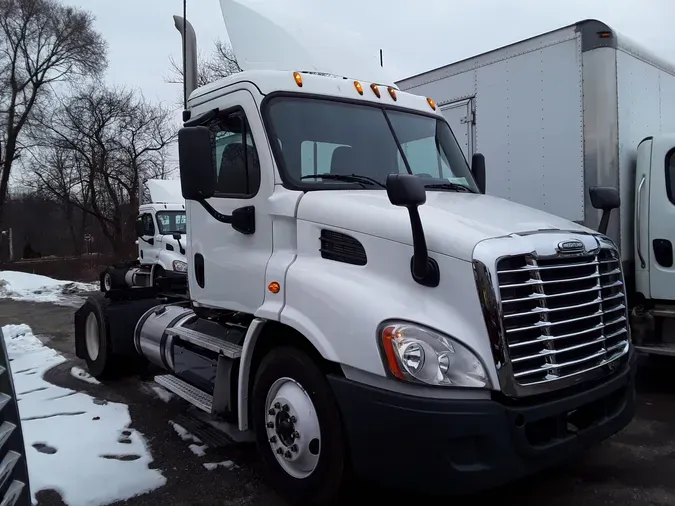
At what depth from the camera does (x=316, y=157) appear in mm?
3998

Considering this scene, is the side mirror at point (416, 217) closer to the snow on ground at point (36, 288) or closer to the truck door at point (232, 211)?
the truck door at point (232, 211)

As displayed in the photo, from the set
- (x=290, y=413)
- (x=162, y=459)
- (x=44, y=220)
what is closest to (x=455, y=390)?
(x=290, y=413)

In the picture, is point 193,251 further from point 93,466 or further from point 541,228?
point 541,228

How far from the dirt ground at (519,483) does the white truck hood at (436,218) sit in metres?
1.46

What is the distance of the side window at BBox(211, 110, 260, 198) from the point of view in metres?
4.08

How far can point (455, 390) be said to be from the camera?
2885 millimetres

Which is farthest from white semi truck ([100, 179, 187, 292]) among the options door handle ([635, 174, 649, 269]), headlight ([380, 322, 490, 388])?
headlight ([380, 322, 490, 388])

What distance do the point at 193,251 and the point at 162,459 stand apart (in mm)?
1654

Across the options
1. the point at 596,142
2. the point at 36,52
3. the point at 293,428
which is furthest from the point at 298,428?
the point at 36,52

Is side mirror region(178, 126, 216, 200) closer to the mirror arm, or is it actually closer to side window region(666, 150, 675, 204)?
the mirror arm

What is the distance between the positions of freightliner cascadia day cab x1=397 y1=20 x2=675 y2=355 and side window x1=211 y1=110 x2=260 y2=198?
131 inches

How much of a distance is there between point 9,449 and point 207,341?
206 cm

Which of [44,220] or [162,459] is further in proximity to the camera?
[44,220]

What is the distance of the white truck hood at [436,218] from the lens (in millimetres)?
3111
